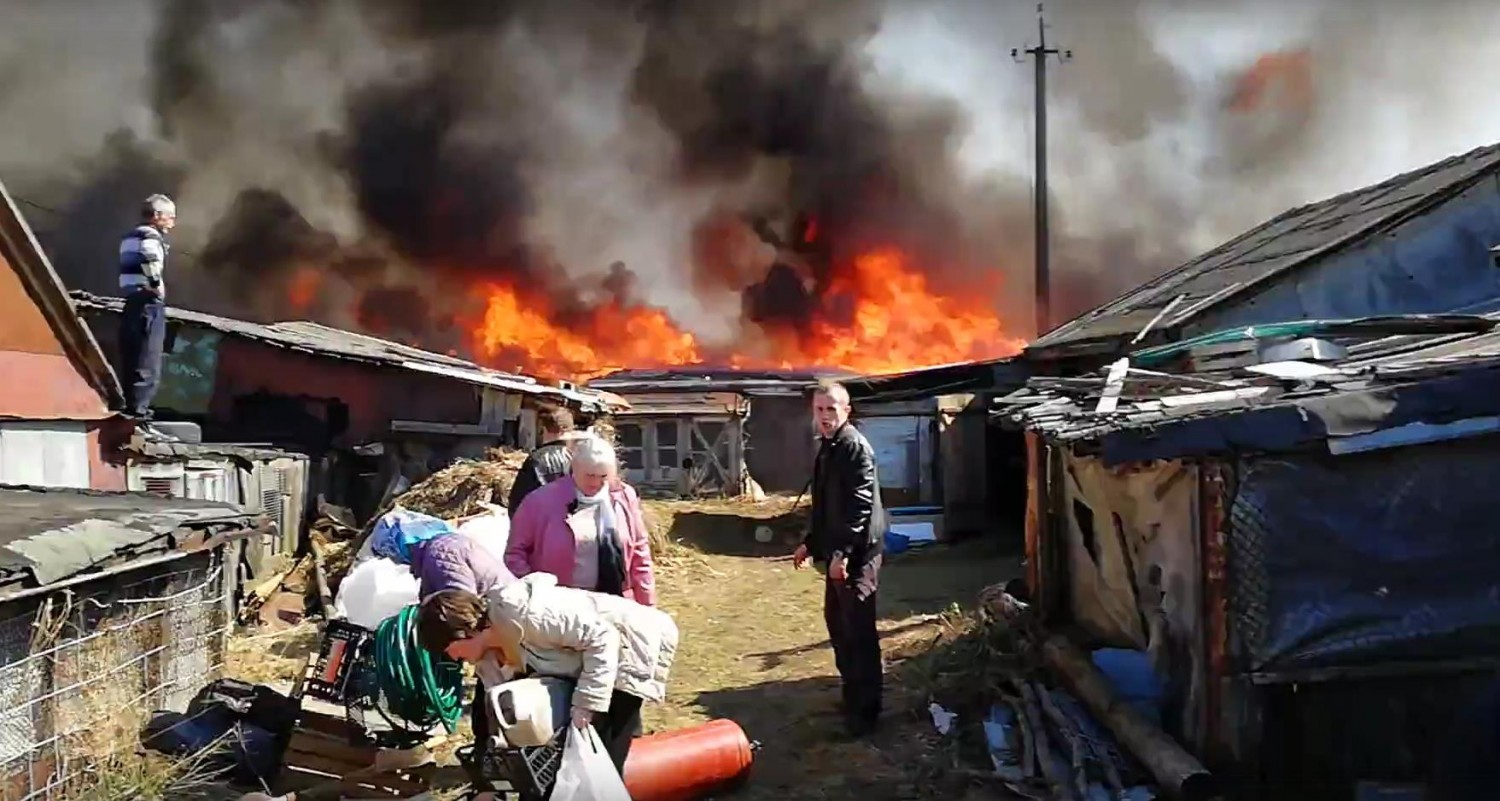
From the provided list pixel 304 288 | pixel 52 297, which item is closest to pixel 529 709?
pixel 52 297

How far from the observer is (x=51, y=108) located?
23.2 metres

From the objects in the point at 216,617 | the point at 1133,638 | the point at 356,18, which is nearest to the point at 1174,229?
the point at 356,18

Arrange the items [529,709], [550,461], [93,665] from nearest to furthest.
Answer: [529,709], [93,665], [550,461]

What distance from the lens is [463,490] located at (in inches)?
511

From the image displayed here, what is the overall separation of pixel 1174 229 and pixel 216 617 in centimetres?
2455

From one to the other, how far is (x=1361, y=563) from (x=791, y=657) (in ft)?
16.7

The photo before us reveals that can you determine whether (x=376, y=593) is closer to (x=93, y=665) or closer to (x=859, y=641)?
(x=93, y=665)

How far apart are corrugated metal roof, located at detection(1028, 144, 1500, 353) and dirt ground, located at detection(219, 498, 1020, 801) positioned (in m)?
3.36

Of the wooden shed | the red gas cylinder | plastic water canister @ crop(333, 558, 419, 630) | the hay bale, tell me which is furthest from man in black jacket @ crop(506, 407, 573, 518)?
the wooden shed

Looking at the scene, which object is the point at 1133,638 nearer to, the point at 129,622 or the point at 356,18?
the point at 129,622

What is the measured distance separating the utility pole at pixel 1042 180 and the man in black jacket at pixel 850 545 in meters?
21.2

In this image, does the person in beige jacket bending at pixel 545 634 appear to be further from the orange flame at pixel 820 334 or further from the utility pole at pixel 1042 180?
the utility pole at pixel 1042 180

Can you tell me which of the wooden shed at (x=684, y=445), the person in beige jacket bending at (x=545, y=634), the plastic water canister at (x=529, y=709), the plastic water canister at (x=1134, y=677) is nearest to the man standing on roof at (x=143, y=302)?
the person in beige jacket bending at (x=545, y=634)

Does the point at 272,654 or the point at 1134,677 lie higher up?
the point at 1134,677
